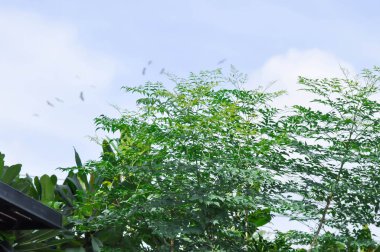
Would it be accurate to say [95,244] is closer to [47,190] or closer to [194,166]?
[47,190]

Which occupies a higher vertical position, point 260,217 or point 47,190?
point 47,190

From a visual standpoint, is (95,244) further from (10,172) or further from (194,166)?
(194,166)

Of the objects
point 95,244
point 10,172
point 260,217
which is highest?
point 10,172

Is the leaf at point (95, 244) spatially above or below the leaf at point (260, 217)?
above

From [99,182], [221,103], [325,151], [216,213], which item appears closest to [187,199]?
[216,213]

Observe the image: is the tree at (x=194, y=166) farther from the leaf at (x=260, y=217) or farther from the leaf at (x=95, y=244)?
the leaf at (x=95, y=244)

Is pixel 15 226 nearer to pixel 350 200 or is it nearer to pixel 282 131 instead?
pixel 282 131

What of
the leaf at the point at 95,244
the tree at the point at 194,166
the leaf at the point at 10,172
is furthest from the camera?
the leaf at the point at 95,244

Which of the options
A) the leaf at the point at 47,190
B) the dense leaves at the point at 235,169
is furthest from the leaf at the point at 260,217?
the leaf at the point at 47,190

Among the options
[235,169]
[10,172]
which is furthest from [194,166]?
[10,172]

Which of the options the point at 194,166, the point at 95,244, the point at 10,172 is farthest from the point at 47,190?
the point at 194,166

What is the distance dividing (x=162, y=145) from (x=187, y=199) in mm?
710

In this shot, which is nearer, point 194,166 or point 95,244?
point 194,166

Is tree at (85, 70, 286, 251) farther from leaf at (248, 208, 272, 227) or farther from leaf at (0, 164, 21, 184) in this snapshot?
leaf at (0, 164, 21, 184)
